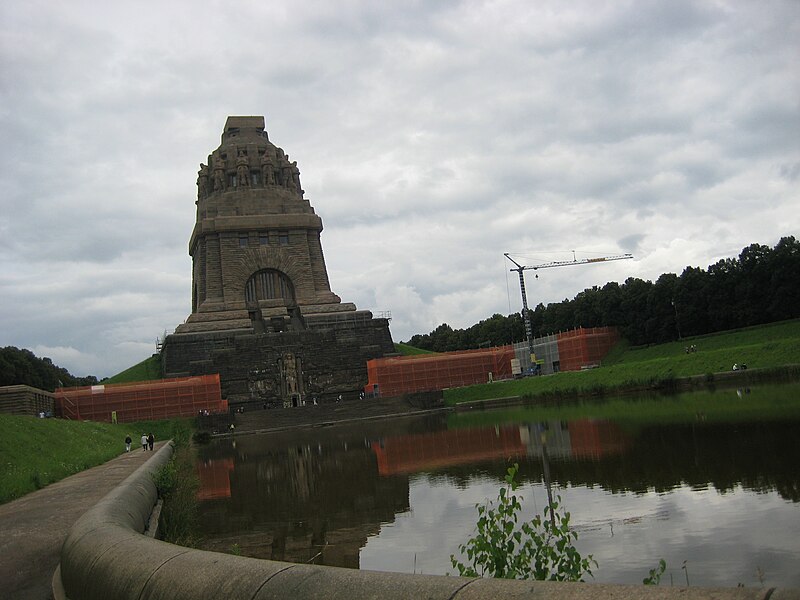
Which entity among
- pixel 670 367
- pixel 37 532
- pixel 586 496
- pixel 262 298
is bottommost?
pixel 586 496

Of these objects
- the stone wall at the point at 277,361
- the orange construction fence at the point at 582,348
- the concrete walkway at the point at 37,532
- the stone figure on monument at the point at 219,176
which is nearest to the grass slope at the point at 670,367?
the orange construction fence at the point at 582,348

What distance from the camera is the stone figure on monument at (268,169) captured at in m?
62.6

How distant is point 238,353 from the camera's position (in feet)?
165

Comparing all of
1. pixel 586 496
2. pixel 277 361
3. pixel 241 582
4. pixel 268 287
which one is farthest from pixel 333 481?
pixel 268 287

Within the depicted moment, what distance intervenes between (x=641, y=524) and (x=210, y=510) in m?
7.70

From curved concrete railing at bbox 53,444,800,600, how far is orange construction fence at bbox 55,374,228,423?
139 ft

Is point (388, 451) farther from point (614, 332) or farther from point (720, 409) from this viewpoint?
point (614, 332)

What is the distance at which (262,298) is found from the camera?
195 ft

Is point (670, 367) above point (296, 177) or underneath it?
underneath

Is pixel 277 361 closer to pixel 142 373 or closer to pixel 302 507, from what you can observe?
pixel 142 373

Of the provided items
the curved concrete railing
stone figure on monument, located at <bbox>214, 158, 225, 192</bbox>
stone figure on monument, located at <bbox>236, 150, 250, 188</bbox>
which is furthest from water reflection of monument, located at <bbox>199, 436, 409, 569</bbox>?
stone figure on monument, located at <bbox>214, 158, 225, 192</bbox>

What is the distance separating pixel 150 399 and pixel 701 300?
40316 mm

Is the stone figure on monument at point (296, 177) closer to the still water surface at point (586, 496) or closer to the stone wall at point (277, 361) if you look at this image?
the stone wall at point (277, 361)

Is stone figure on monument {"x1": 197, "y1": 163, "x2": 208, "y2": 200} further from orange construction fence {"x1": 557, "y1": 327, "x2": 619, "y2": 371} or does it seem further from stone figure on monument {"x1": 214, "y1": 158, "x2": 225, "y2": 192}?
orange construction fence {"x1": 557, "y1": 327, "x2": 619, "y2": 371}
